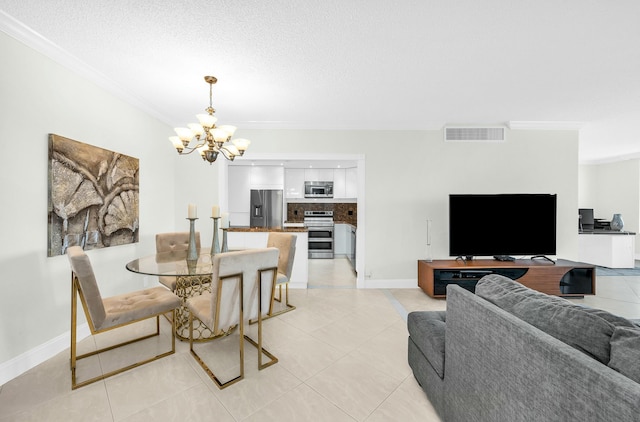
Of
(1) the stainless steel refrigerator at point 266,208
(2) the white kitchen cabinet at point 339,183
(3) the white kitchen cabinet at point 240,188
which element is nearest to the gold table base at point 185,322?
(1) the stainless steel refrigerator at point 266,208

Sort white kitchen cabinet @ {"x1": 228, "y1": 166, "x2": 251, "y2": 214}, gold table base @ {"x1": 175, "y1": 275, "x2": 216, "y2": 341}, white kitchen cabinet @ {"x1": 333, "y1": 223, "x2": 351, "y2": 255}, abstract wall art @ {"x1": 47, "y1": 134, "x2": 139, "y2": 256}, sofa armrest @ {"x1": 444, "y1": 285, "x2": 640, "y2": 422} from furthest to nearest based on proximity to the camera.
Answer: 1. white kitchen cabinet @ {"x1": 333, "y1": 223, "x2": 351, "y2": 255}
2. white kitchen cabinet @ {"x1": 228, "y1": 166, "x2": 251, "y2": 214}
3. gold table base @ {"x1": 175, "y1": 275, "x2": 216, "y2": 341}
4. abstract wall art @ {"x1": 47, "y1": 134, "x2": 139, "y2": 256}
5. sofa armrest @ {"x1": 444, "y1": 285, "x2": 640, "y2": 422}

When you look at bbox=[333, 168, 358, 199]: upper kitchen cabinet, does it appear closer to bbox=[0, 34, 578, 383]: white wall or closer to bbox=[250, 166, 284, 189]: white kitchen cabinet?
bbox=[250, 166, 284, 189]: white kitchen cabinet

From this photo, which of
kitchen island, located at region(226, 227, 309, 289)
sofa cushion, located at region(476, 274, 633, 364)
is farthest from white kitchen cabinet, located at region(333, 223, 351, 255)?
sofa cushion, located at region(476, 274, 633, 364)

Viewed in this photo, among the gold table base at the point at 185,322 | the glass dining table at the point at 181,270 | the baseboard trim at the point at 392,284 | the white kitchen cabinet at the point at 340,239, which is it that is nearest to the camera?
the glass dining table at the point at 181,270

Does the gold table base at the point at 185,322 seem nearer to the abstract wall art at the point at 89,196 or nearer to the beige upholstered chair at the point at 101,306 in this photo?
the beige upholstered chair at the point at 101,306

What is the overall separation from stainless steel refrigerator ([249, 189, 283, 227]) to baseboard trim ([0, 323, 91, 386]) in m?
3.81

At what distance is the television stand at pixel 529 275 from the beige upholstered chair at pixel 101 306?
3069 mm

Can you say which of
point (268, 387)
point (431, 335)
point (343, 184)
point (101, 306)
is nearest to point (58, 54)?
point (101, 306)

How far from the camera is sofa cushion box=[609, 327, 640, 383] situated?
2.37ft

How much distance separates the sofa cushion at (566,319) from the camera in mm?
849

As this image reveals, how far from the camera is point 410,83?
2.62 meters

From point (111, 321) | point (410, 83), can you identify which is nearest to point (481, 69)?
point (410, 83)

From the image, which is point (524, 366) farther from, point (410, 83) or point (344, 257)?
point (344, 257)

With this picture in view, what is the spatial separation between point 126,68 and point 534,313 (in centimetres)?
343
